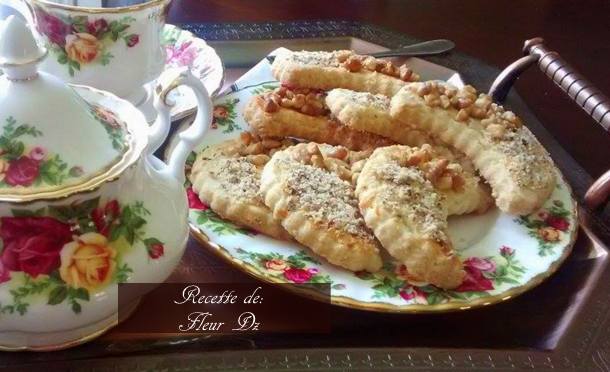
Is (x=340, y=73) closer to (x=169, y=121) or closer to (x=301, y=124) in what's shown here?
(x=301, y=124)

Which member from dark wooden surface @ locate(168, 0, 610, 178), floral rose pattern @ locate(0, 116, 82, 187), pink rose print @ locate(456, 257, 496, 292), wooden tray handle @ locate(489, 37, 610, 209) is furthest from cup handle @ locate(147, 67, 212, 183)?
dark wooden surface @ locate(168, 0, 610, 178)

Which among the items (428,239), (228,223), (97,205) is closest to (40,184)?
(97,205)

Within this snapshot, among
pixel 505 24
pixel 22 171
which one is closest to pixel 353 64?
pixel 22 171

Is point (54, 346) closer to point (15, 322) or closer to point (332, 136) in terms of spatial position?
point (15, 322)

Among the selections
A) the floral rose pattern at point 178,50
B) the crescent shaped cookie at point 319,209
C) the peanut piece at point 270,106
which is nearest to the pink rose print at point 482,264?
the crescent shaped cookie at point 319,209

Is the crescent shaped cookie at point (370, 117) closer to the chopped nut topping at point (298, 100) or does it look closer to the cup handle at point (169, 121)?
the chopped nut topping at point (298, 100)

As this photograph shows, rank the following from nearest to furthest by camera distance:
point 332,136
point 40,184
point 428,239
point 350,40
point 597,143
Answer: point 40,184 → point 428,239 → point 332,136 → point 597,143 → point 350,40
